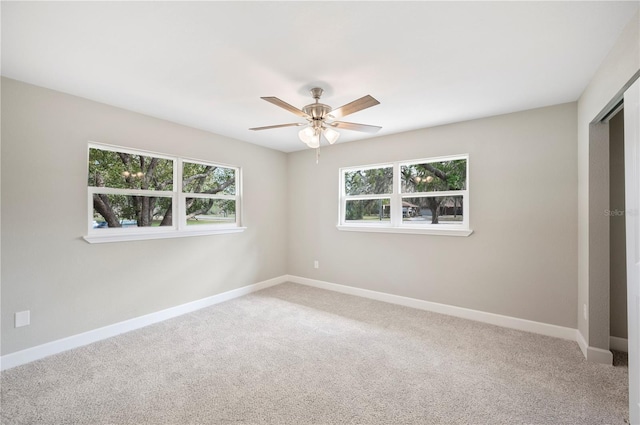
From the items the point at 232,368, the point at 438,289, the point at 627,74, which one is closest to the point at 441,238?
the point at 438,289

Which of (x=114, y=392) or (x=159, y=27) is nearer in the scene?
(x=159, y=27)

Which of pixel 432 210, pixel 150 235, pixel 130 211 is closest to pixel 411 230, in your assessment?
pixel 432 210

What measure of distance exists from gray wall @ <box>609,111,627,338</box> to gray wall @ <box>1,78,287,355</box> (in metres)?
4.57

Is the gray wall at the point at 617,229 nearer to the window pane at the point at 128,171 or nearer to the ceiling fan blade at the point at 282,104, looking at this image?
the ceiling fan blade at the point at 282,104

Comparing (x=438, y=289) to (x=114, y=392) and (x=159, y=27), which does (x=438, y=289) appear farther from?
(x=159, y=27)

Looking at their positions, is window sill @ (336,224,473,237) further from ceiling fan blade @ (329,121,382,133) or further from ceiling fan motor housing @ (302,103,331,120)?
ceiling fan motor housing @ (302,103,331,120)

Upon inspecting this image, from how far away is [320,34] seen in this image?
1681mm

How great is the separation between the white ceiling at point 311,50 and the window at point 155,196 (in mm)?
677

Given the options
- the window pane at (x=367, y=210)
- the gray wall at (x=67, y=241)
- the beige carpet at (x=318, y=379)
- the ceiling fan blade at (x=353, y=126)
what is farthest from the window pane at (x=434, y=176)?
the gray wall at (x=67, y=241)

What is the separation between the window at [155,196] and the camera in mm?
2824

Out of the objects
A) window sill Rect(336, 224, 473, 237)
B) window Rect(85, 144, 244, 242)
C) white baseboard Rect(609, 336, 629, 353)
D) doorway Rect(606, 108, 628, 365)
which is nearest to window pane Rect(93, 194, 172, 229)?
window Rect(85, 144, 244, 242)

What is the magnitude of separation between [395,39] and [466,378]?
2.53m

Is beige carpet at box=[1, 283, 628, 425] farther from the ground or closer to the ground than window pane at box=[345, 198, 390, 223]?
closer to the ground

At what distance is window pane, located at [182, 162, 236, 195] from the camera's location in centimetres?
361
